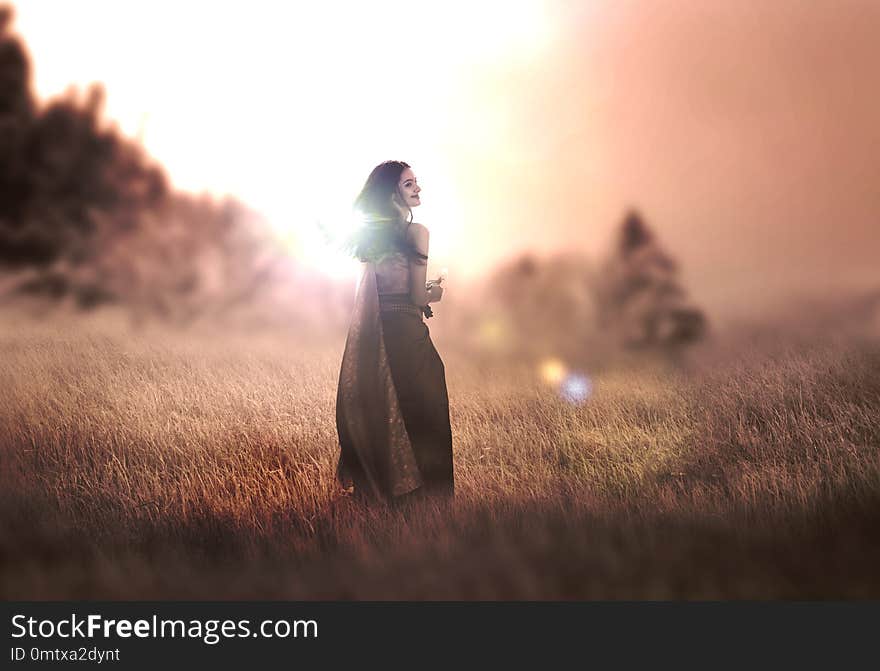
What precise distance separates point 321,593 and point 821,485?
14.1 ft

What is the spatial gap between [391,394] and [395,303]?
67 centimetres

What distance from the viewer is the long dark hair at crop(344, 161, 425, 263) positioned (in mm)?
5180

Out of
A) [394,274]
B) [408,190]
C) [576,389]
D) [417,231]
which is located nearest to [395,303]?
[394,274]

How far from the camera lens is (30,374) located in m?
9.84

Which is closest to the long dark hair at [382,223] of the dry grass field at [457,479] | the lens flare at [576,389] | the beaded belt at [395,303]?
the beaded belt at [395,303]

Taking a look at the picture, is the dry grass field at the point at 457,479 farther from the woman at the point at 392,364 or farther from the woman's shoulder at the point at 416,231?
the woman's shoulder at the point at 416,231

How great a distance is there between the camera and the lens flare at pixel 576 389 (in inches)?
393

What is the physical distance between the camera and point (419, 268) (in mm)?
5207

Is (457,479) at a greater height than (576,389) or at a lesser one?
lesser

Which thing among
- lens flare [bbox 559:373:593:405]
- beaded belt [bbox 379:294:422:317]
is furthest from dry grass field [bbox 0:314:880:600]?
beaded belt [bbox 379:294:422:317]

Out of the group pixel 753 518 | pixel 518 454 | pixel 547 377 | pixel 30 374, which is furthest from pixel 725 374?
pixel 30 374

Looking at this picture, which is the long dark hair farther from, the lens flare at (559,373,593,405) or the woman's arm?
the lens flare at (559,373,593,405)

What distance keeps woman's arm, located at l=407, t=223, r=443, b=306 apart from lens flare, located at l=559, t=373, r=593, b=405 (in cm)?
500

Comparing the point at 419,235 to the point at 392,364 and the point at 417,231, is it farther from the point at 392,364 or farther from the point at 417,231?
the point at 392,364
